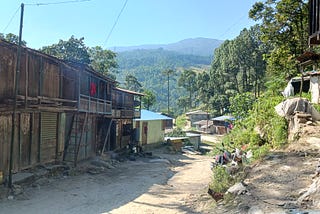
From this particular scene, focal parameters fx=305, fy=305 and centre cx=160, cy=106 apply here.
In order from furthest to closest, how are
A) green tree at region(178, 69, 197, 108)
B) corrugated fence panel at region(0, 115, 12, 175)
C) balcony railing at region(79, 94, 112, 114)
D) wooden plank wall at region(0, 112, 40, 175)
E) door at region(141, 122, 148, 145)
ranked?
1. green tree at region(178, 69, 197, 108)
2. door at region(141, 122, 148, 145)
3. balcony railing at region(79, 94, 112, 114)
4. wooden plank wall at region(0, 112, 40, 175)
5. corrugated fence panel at region(0, 115, 12, 175)

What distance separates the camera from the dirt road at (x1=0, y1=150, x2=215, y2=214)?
10742 mm

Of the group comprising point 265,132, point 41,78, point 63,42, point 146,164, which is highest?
point 63,42

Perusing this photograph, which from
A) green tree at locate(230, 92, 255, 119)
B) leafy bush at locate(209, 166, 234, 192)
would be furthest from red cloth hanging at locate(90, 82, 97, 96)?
leafy bush at locate(209, 166, 234, 192)

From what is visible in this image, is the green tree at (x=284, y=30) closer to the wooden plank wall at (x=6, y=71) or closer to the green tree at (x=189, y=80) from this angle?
the wooden plank wall at (x=6, y=71)

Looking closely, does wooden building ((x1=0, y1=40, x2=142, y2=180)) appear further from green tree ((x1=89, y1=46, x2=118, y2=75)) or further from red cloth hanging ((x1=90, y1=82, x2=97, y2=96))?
green tree ((x1=89, y1=46, x2=118, y2=75))

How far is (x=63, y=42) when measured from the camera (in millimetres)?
46438

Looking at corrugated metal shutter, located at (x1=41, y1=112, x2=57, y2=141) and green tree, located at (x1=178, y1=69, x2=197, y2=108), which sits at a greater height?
green tree, located at (x1=178, y1=69, x2=197, y2=108)

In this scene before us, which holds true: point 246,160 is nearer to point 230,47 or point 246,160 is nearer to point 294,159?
point 294,159

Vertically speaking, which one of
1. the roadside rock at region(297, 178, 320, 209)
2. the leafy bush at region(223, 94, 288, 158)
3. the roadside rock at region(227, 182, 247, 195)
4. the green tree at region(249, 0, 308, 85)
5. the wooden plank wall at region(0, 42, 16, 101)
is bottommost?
the roadside rock at region(227, 182, 247, 195)

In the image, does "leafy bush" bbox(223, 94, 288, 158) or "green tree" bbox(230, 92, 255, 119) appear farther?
"green tree" bbox(230, 92, 255, 119)

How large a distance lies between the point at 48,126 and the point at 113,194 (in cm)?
581

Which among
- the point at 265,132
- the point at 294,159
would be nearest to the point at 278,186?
the point at 294,159

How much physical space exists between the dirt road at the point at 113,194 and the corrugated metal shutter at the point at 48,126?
2484 millimetres

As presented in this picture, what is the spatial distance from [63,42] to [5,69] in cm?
3524
